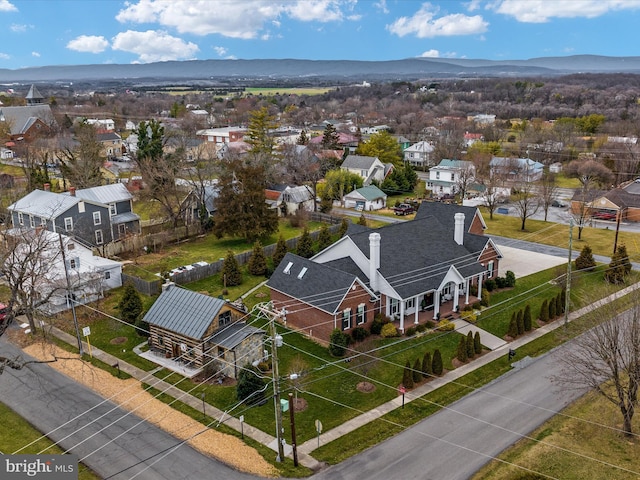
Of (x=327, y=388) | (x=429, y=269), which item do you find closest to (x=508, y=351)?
(x=429, y=269)

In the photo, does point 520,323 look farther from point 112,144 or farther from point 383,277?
point 112,144

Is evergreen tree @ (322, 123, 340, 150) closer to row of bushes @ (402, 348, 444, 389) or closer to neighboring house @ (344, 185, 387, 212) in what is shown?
neighboring house @ (344, 185, 387, 212)

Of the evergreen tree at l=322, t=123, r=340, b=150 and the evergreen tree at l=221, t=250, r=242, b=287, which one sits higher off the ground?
the evergreen tree at l=322, t=123, r=340, b=150

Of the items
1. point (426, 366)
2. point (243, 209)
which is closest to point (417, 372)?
point (426, 366)

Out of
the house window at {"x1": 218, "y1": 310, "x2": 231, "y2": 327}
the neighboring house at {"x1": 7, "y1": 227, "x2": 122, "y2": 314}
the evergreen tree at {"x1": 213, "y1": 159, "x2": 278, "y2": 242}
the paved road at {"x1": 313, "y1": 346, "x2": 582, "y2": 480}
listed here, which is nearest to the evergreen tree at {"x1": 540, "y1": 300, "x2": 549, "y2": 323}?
the paved road at {"x1": 313, "y1": 346, "x2": 582, "y2": 480}

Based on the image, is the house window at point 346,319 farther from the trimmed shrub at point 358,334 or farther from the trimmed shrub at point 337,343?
the trimmed shrub at point 337,343
